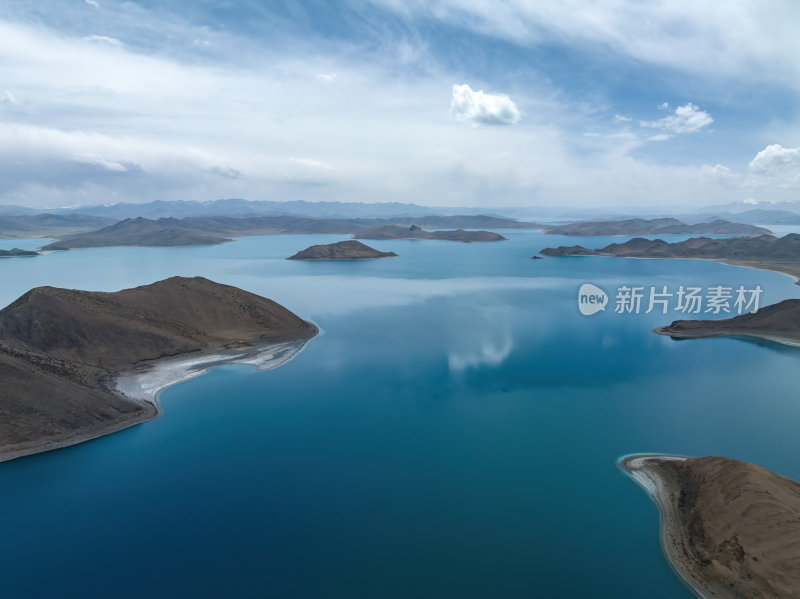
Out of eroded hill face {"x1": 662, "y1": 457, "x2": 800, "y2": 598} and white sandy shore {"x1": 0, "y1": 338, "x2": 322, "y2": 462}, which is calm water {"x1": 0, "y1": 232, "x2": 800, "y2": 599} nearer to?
white sandy shore {"x1": 0, "y1": 338, "x2": 322, "y2": 462}

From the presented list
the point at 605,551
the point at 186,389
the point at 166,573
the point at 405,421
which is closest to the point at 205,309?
the point at 186,389

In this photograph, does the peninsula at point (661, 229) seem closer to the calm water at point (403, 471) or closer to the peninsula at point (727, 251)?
the peninsula at point (727, 251)

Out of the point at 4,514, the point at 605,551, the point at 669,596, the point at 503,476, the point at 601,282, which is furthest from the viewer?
the point at 601,282

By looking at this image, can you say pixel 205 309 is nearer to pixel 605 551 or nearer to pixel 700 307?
pixel 605 551

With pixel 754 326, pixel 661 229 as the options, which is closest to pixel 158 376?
pixel 754 326

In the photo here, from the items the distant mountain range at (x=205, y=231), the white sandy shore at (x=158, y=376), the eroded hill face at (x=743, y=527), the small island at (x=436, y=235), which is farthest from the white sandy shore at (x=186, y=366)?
the small island at (x=436, y=235)

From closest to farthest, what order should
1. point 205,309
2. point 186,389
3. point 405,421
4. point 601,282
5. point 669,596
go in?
1. point 669,596
2. point 405,421
3. point 186,389
4. point 205,309
5. point 601,282
